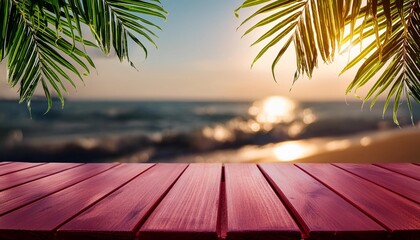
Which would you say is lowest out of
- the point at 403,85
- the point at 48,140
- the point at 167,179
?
the point at 48,140

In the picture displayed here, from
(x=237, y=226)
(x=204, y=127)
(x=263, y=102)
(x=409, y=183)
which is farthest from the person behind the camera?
(x=263, y=102)

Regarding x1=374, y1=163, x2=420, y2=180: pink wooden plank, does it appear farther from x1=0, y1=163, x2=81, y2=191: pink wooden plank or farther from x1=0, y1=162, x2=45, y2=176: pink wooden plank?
x1=0, y1=162, x2=45, y2=176: pink wooden plank

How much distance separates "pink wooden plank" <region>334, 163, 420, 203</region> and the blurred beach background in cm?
351

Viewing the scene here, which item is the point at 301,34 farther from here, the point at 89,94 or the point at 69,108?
the point at 89,94

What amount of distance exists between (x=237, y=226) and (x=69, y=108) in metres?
13.0

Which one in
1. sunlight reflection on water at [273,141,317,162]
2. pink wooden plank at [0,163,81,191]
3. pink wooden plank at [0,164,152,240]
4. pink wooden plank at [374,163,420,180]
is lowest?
sunlight reflection on water at [273,141,317,162]

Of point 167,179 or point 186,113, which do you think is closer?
point 167,179

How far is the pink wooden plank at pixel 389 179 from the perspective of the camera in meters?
1.00

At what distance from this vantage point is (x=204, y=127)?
38.0 feet

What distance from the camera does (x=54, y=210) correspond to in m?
0.80

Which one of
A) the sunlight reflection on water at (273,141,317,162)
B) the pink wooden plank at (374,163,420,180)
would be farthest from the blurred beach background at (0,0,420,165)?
the pink wooden plank at (374,163,420,180)

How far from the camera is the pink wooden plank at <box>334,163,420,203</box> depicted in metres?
1.00

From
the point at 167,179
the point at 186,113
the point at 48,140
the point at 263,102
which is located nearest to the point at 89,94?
the point at 186,113

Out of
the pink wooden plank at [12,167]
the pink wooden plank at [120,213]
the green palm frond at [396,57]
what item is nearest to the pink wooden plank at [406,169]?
the green palm frond at [396,57]
